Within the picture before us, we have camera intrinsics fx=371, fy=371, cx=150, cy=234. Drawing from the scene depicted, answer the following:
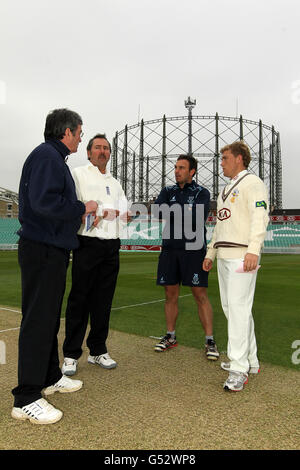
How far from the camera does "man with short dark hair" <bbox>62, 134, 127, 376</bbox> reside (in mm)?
3504

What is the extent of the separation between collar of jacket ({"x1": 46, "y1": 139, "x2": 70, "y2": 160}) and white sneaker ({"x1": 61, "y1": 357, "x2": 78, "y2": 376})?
1836 mm

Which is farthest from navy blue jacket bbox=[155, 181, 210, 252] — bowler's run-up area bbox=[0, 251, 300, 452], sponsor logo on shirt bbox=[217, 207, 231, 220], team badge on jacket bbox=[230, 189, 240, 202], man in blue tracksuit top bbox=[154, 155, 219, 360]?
bowler's run-up area bbox=[0, 251, 300, 452]

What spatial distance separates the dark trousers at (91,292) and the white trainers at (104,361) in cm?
4

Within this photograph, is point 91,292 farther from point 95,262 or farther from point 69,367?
point 69,367

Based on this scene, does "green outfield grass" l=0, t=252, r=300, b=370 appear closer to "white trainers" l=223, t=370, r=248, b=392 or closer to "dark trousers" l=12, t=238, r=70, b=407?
"white trainers" l=223, t=370, r=248, b=392

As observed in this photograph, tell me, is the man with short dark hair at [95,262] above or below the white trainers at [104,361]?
above

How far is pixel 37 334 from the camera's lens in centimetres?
255

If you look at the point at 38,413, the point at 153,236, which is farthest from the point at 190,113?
the point at 38,413

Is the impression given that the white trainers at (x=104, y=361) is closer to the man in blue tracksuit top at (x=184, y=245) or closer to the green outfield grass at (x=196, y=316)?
the man in blue tracksuit top at (x=184, y=245)

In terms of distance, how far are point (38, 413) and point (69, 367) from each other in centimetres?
89

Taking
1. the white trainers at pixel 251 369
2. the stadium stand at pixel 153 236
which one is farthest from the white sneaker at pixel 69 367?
the stadium stand at pixel 153 236

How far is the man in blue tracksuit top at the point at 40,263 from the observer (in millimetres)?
2490

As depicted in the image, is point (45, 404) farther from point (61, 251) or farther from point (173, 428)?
point (61, 251)

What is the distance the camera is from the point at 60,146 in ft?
9.12
